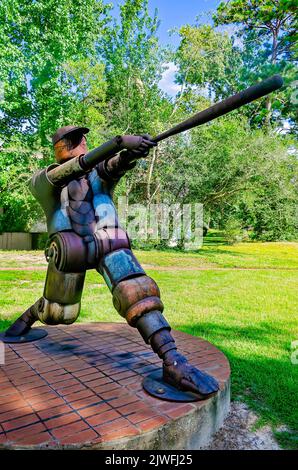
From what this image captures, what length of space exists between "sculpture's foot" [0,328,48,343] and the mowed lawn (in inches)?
42.2

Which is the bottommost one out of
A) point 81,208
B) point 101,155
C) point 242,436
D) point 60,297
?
point 242,436

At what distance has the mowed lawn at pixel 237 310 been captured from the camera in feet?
10.4

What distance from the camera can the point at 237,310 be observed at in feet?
20.3

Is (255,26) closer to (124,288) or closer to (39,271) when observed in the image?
(39,271)

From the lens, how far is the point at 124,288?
106 inches

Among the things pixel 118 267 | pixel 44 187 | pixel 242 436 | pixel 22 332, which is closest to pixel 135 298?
pixel 118 267

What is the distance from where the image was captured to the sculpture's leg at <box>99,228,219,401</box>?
250 centimetres

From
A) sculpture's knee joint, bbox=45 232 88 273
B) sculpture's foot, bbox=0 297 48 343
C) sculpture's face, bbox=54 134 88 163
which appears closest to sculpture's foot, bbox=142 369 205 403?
sculpture's knee joint, bbox=45 232 88 273

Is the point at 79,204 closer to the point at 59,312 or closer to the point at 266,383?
the point at 59,312

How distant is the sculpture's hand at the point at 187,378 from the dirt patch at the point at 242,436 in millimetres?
302

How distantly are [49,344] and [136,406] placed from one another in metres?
1.57

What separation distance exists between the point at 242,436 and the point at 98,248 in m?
1.67

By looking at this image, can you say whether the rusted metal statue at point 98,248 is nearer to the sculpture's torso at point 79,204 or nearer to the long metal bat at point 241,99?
the sculpture's torso at point 79,204
